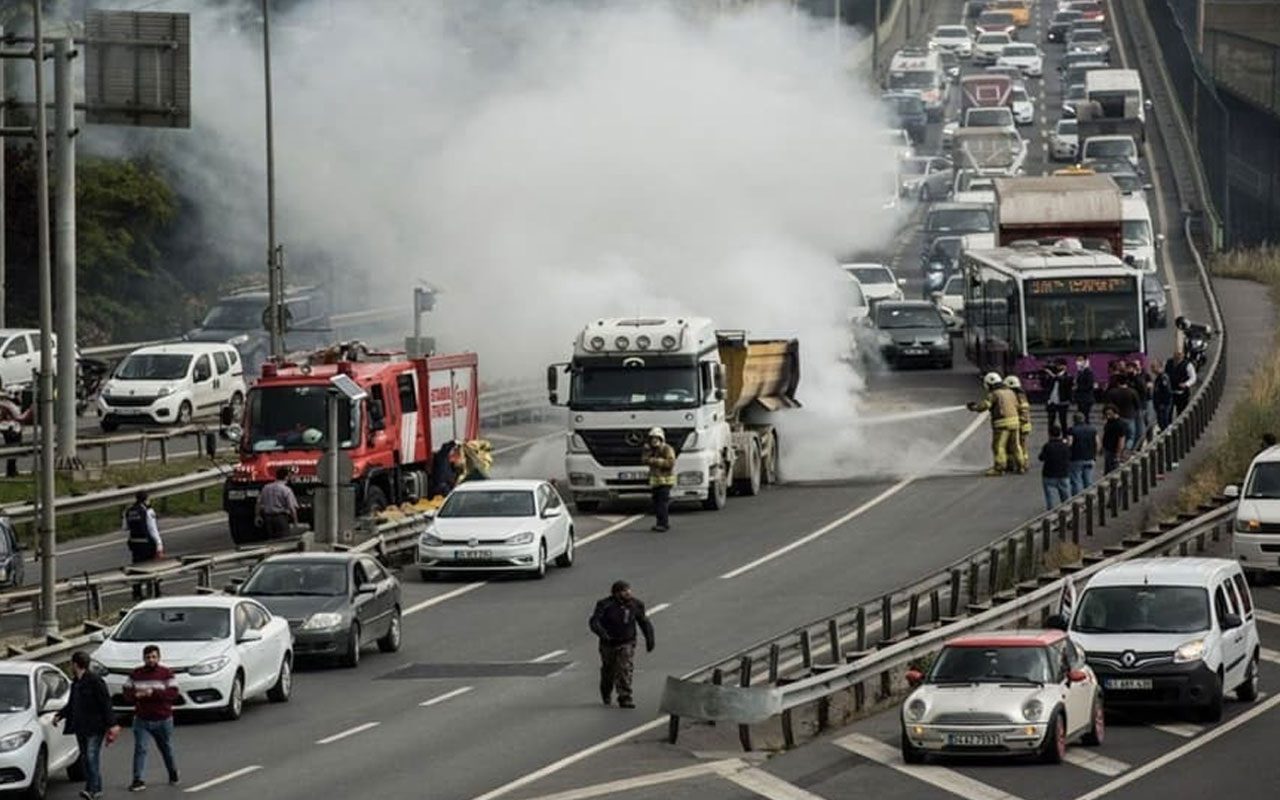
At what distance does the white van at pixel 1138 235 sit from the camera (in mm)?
81450

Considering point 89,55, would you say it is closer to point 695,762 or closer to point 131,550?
point 131,550

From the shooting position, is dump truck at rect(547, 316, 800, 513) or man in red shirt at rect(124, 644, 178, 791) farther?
dump truck at rect(547, 316, 800, 513)

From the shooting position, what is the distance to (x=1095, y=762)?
98.0 ft

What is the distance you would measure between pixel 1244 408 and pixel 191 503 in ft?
59.5

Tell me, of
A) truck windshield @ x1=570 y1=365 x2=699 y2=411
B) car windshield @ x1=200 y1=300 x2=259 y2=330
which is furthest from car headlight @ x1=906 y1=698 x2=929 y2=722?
car windshield @ x1=200 y1=300 x2=259 y2=330

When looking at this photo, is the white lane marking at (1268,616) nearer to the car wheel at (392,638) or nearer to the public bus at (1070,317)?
the car wheel at (392,638)

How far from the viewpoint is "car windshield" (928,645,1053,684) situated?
29.9 m

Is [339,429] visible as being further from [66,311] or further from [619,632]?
[619,632]

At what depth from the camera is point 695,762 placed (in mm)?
30109

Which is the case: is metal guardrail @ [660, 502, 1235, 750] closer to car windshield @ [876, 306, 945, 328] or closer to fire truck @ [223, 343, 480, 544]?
fire truck @ [223, 343, 480, 544]

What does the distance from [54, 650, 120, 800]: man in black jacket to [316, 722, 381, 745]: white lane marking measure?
341cm

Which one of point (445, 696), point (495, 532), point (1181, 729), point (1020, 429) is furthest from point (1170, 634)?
point (1020, 429)

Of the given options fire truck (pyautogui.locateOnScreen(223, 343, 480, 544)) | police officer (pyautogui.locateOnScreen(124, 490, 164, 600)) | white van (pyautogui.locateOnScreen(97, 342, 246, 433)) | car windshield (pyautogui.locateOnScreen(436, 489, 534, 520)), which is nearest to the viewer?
police officer (pyautogui.locateOnScreen(124, 490, 164, 600))

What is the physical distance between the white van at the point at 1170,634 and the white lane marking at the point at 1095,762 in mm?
1760
